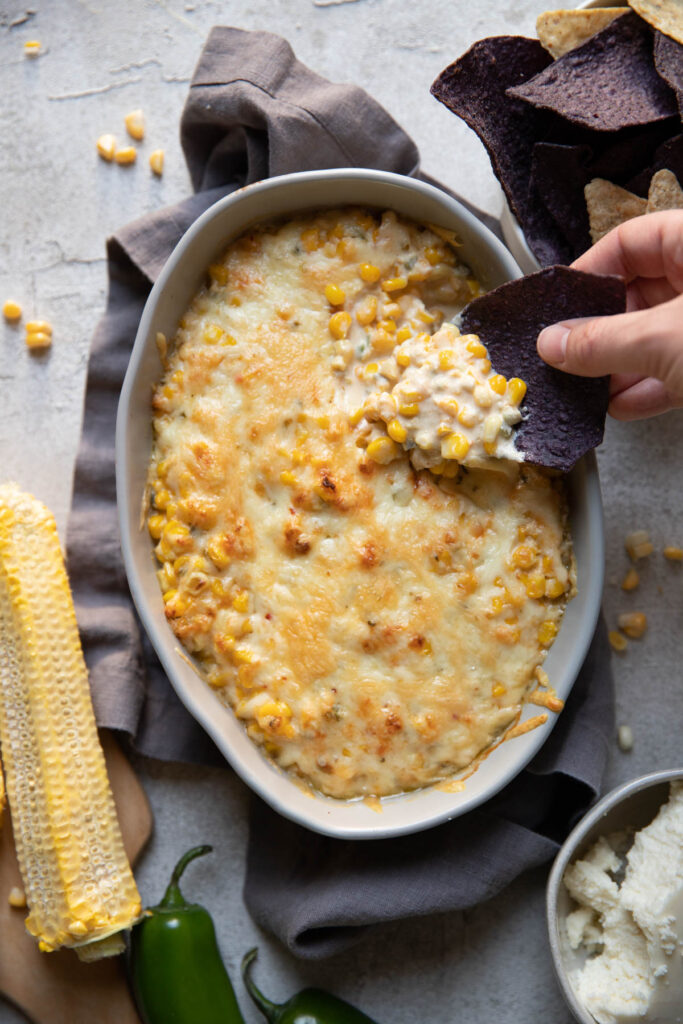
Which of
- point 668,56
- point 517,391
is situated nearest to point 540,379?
point 517,391

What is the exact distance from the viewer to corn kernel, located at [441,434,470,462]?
2389 mm

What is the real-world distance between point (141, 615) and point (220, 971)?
1207 millimetres

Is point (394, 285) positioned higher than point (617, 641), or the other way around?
point (394, 285)

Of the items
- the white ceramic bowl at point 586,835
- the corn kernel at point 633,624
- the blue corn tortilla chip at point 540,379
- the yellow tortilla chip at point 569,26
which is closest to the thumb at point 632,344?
the blue corn tortilla chip at point 540,379

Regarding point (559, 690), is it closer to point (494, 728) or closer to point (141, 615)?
point (494, 728)

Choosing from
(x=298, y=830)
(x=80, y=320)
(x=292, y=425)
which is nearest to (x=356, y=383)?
(x=292, y=425)

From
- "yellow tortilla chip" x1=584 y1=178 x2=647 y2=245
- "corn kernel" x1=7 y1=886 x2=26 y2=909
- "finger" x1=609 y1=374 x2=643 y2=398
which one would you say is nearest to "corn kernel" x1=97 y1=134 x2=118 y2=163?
"yellow tortilla chip" x1=584 y1=178 x2=647 y2=245

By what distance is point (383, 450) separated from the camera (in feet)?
8.23

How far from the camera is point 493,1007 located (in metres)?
2.97

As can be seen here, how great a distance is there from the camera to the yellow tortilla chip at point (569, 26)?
2.49m

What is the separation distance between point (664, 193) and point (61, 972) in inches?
110

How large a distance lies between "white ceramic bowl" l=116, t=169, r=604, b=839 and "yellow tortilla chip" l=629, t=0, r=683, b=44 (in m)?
0.65

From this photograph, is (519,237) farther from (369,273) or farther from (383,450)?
(383,450)

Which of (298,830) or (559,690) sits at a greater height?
(559,690)
